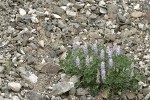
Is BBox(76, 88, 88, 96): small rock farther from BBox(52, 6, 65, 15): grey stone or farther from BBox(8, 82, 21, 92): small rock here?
BBox(52, 6, 65, 15): grey stone

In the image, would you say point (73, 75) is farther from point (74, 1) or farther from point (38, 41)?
point (74, 1)

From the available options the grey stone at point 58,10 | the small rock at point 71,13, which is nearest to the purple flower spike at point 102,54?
the small rock at point 71,13

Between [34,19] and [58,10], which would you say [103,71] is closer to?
[34,19]

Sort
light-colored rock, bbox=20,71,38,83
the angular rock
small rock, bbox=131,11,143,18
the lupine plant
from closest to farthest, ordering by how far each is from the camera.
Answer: the lupine plant, light-colored rock, bbox=20,71,38,83, the angular rock, small rock, bbox=131,11,143,18

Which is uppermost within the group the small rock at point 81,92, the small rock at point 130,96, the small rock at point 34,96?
the small rock at point 34,96

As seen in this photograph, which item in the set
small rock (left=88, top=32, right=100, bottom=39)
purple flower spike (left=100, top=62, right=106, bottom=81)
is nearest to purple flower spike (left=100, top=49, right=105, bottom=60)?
purple flower spike (left=100, top=62, right=106, bottom=81)

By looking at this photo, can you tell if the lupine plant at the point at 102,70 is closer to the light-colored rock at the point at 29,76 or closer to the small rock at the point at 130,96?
the small rock at the point at 130,96
